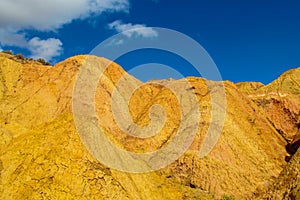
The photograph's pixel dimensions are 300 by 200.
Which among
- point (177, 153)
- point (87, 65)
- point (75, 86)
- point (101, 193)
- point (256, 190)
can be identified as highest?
point (87, 65)

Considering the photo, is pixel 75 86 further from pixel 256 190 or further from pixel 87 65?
pixel 256 190

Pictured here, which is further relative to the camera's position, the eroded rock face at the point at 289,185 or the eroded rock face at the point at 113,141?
the eroded rock face at the point at 289,185

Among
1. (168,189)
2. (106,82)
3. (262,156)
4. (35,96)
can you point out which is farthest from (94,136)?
(106,82)

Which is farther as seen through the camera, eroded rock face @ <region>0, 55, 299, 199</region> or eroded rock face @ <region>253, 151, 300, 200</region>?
eroded rock face @ <region>253, 151, 300, 200</region>

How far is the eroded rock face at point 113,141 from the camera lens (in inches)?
739

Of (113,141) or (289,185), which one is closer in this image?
(289,185)

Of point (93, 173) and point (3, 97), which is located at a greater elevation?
point (3, 97)

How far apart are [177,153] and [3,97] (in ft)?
75.1

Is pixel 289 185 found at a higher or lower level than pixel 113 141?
lower

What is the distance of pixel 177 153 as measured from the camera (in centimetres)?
3400

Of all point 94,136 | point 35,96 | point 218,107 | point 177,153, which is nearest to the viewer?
point 94,136

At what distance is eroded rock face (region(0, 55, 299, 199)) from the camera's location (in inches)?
739

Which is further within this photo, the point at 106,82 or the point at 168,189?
the point at 106,82

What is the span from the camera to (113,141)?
2408 cm
